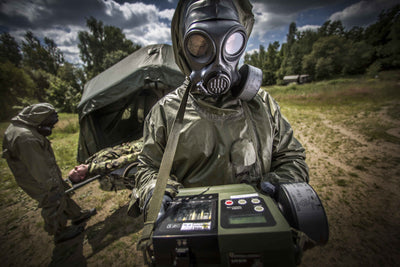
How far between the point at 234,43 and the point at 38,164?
4.15 meters

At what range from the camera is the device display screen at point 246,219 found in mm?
746

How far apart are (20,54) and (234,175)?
48.9m

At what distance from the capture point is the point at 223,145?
1445 mm

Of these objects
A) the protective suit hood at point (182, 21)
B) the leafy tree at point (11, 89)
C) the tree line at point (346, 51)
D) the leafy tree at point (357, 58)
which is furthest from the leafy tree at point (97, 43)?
the leafy tree at point (357, 58)

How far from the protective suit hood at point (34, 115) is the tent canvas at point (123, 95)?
777 millimetres

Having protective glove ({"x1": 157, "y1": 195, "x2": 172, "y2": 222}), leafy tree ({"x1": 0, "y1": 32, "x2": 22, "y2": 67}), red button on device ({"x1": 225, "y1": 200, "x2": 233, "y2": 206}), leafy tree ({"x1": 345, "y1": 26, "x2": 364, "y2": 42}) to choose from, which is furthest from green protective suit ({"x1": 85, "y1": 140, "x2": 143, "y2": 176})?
leafy tree ({"x1": 345, "y1": 26, "x2": 364, "y2": 42})

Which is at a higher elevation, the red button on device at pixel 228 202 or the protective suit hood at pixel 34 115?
the protective suit hood at pixel 34 115

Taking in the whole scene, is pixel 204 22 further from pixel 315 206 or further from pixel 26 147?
pixel 26 147

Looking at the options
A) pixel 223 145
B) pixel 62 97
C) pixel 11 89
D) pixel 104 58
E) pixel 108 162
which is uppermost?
pixel 104 58

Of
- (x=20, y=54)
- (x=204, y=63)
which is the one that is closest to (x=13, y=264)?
(x=204, y=63)

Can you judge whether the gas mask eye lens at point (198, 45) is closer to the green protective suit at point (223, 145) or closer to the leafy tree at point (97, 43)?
the green protective suit at point (223, 145)

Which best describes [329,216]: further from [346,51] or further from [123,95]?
[346,51]

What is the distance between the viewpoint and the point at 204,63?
1.41 metres

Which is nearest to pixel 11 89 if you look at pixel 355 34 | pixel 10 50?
pixel 10 50
